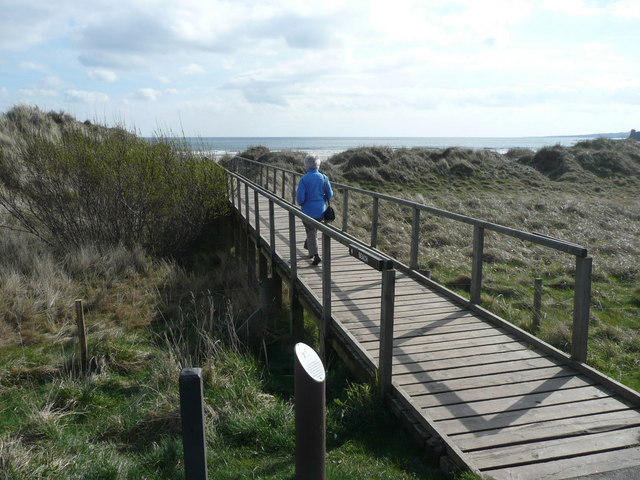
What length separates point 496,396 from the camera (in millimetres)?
4254

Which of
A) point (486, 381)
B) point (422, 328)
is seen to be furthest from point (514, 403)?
point (422, 328)

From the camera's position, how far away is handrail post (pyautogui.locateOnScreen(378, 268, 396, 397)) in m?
4.28

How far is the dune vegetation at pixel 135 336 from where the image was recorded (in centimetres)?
408

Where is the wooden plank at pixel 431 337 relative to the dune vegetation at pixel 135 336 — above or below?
above

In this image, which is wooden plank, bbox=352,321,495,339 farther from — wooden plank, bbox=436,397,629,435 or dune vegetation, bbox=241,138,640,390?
dune vegetation, bbox=241,138,640,390

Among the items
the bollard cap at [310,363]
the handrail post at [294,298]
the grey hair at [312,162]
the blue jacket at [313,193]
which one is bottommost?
the handrail post at [294,298]

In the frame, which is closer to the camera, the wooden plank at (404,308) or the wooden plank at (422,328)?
the wooden plank at (422,328)

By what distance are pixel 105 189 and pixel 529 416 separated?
10.2 m

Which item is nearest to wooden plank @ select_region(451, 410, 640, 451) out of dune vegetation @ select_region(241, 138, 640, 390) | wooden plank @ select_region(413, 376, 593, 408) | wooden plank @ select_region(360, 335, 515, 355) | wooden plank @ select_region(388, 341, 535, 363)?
wooden plank @ select_region(413, 376, 593, 408)

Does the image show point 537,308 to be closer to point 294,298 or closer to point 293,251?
point 294,298

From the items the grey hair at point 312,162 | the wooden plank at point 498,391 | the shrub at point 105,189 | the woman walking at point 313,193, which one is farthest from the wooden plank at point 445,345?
the shrub at point 105,189

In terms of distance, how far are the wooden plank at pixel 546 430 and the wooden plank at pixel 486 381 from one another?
0.63m

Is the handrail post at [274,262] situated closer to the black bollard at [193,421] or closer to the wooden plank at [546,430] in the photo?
the wooden plank at [546,430]

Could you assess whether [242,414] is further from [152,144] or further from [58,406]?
[152,144]
